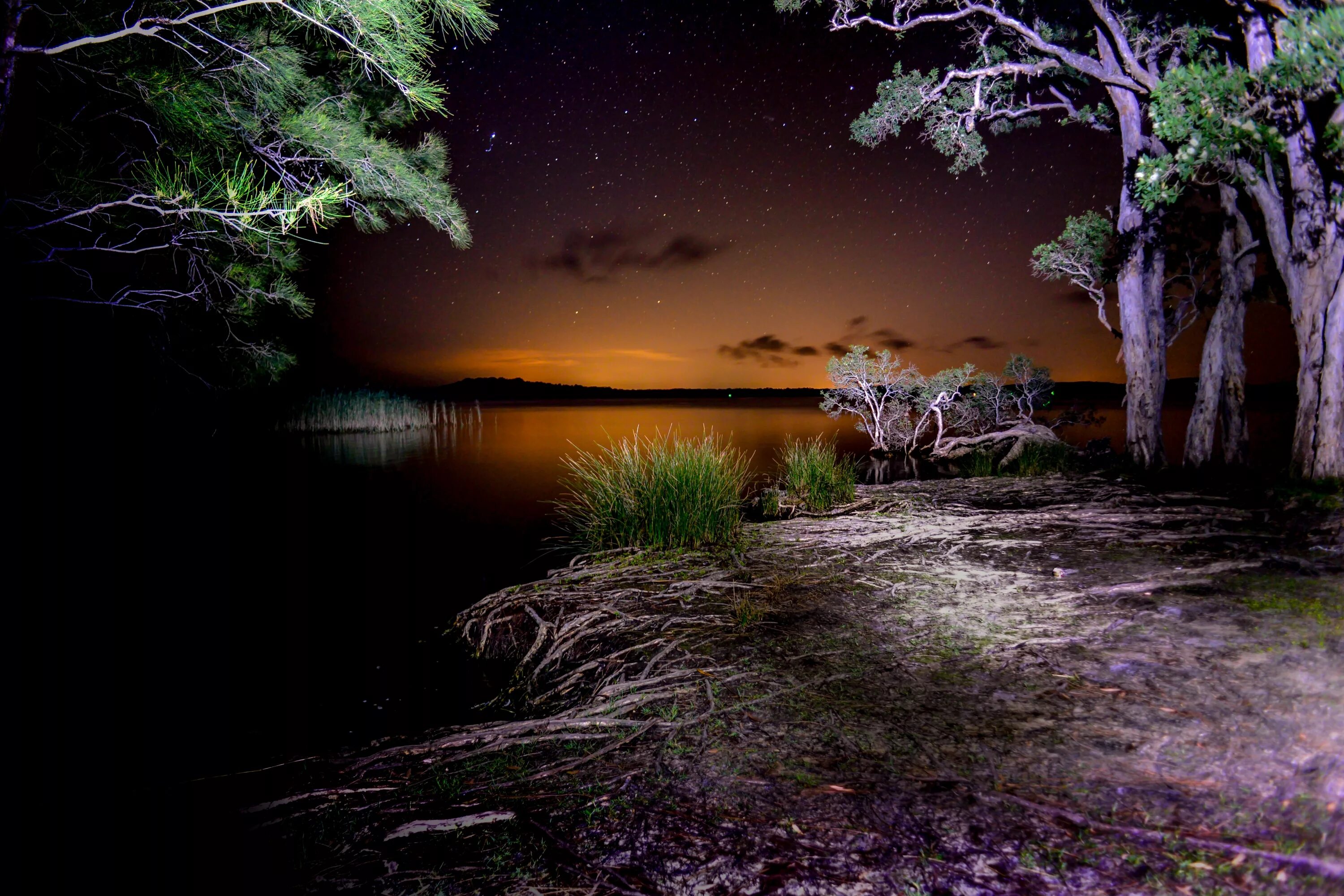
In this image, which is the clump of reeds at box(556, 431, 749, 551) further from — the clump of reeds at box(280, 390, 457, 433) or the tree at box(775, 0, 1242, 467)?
the clump of reeds at box(280, 390, 457, 433)

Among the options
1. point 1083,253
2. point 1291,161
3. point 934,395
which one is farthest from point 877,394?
point 1291,161

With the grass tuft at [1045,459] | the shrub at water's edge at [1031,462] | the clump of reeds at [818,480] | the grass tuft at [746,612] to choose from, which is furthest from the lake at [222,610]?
the grass tuft at [1045,459]

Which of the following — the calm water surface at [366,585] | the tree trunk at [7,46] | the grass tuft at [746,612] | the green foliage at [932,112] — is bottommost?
the calm water surface at [366,585]

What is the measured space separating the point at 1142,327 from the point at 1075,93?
12.8 feet

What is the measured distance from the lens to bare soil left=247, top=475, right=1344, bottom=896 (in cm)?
153

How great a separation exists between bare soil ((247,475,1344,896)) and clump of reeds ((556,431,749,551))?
4.26 feet

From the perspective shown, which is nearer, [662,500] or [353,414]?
[662,500]

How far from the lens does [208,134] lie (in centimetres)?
521

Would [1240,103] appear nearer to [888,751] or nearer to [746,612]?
[746,612]

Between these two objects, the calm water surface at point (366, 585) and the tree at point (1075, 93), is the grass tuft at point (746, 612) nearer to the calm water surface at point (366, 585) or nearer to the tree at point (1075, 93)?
the calm water surface at point (366, 585)

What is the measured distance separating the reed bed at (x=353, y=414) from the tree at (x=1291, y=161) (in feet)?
86.3

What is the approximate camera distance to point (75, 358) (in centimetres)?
819

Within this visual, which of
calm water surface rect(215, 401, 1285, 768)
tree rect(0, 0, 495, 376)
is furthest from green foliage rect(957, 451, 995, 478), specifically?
tree rect(0, 0, 495, 376)

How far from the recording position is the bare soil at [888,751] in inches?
60.2
